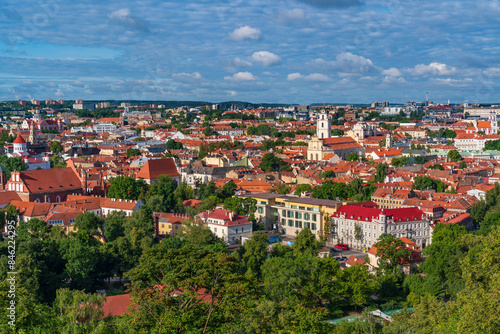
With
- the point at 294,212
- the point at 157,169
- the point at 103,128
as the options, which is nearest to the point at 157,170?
the point at 157,169

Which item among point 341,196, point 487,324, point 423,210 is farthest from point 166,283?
point 341,196

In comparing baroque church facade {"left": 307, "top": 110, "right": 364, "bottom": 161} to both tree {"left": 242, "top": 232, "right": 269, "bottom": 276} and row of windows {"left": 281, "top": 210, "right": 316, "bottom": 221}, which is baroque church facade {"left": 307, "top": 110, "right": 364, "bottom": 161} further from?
tree {"left": 242, "top": 232, "right": 269, "bottom": 276}

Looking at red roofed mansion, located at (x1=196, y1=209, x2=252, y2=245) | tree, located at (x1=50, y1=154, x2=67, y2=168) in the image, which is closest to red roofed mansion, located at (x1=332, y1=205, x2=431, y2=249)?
red roofed mansion, located at (x1=196, y1=209, x2=252, y2=245)

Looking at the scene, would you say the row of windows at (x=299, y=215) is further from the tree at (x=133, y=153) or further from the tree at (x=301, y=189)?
the tree at (x=133, y=153)

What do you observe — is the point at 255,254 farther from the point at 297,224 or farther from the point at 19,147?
the point at 19,147

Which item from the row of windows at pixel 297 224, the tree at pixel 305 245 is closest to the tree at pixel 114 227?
the row of windows at pixel 297 224

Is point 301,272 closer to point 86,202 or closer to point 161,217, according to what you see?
point 161,217
